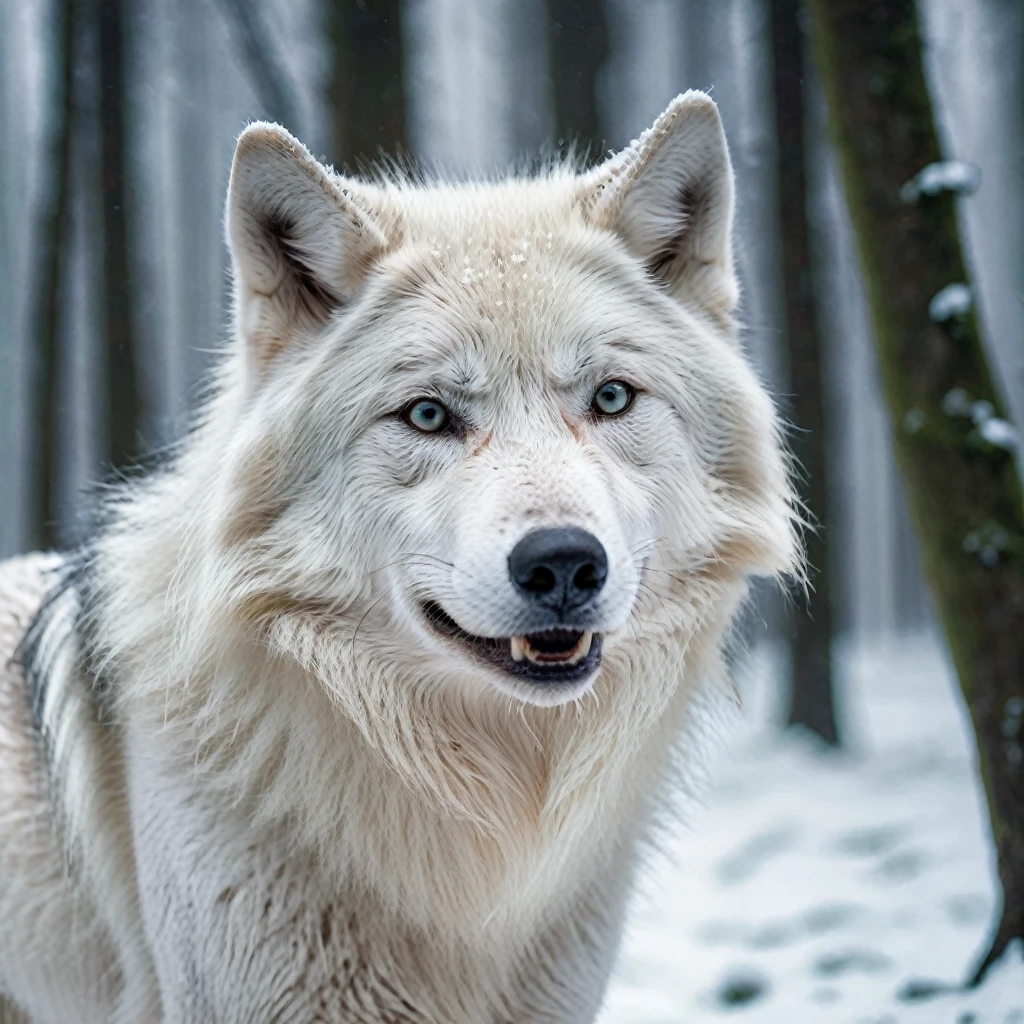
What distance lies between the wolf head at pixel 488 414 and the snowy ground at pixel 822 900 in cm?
111

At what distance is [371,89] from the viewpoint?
247 inches

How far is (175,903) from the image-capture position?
8.83 feet

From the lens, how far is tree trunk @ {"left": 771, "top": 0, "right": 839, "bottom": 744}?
8844 mm

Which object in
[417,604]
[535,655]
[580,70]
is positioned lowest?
[535,655]


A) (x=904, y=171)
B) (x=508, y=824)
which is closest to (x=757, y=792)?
(x=904, y=171)

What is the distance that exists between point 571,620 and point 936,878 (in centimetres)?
425

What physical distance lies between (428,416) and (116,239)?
6.90m

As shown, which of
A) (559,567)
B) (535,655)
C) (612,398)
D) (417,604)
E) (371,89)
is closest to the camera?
(559,567)

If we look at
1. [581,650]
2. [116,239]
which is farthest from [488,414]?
[116,239]

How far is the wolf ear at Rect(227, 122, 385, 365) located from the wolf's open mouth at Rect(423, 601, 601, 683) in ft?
2.97

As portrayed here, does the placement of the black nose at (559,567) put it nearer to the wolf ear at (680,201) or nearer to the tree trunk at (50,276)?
the wolf ear at (680,201)

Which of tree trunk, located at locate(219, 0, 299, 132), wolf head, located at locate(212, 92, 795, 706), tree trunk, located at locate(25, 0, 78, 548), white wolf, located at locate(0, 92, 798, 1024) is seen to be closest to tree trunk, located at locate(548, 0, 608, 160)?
tree trunk, located at locate(219, 0, 299, 132)

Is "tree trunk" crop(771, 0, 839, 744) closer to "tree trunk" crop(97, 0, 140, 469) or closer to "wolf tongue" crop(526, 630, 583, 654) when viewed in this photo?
"tree trunk" crop(97, 0, 140, 469)

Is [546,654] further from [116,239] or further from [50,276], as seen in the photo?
[50,276]
